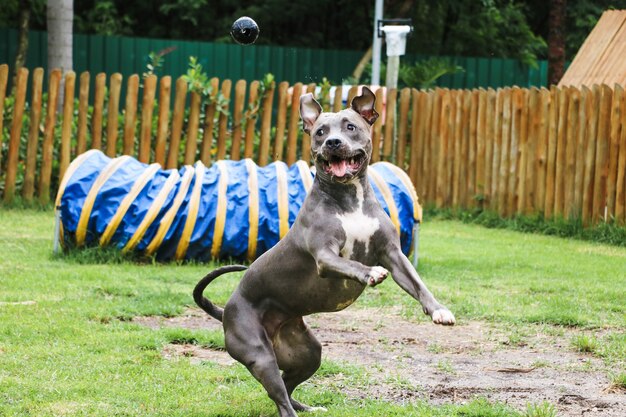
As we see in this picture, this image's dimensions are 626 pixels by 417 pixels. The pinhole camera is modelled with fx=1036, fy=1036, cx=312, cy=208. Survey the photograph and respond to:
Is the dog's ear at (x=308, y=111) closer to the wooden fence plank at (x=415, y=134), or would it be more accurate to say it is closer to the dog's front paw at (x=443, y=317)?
the dog's front paw at (x=443, y=317)

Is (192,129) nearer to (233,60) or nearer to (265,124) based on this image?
(265,124)

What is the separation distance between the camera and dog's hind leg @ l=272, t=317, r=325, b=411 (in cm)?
517

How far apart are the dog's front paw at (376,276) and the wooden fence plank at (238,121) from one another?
10298 mm

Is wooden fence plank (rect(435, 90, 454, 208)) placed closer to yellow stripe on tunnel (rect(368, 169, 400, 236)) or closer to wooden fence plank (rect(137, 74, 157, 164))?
wooden fence plank (rect(137, 74, 157, 164))

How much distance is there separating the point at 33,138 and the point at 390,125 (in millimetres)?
5195

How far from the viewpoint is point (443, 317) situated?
14.3ft

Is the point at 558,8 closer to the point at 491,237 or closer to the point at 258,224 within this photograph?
the point at 491,237

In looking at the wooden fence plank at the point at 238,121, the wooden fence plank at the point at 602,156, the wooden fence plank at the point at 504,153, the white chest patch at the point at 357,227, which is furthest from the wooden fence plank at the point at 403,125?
the white chest patch at the point at 357,227

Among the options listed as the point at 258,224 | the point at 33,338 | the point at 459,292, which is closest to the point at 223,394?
the point at 33,338

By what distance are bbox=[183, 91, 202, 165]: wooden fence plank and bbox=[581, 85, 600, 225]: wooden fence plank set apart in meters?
5.20

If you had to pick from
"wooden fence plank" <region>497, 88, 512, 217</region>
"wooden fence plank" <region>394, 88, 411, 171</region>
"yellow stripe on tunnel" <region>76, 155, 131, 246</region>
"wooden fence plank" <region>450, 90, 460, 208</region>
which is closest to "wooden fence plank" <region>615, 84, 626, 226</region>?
"wooden fence plank" <region>497, 88, 512, 217</region>

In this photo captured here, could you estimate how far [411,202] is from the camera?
33.1 ft

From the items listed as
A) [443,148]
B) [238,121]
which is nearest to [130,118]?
[238,121]

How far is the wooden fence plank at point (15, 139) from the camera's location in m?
13.7
